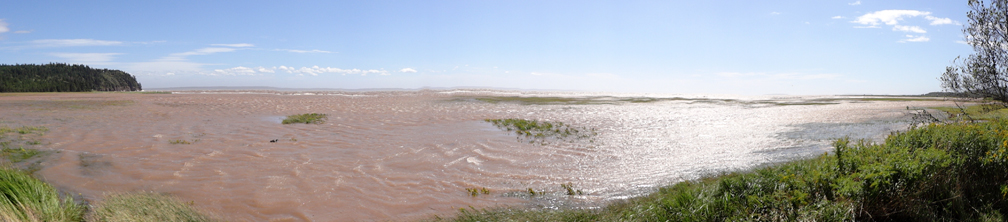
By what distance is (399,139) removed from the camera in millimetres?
15227

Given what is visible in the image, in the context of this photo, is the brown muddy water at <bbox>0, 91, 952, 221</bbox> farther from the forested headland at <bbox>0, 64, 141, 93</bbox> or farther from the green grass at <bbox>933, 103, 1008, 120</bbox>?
the forested headland at <bbox>0, 64, 141, 93</bbox>

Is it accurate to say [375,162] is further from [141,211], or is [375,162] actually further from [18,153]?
[18,153]

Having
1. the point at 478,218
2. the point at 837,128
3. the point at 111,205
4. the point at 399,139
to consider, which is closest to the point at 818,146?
the point at 837,128

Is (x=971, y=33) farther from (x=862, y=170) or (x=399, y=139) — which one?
(x=399, y=139)

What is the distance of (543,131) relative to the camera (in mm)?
17641

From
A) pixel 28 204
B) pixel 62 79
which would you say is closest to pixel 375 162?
pixel 28 204

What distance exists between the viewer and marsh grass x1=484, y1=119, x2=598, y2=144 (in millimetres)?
15918

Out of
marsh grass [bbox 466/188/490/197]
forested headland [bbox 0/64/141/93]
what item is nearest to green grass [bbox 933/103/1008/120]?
marsh grass [bbox 466/188/490/197]

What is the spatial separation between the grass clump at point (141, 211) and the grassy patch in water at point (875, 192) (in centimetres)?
574

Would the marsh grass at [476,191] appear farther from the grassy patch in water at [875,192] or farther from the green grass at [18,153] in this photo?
the green grass at [18,153]

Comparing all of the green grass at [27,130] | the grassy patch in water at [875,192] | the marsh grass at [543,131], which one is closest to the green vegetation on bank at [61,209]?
the grassy patch in water at [875,192]

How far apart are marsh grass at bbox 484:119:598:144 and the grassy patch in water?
9718 mm

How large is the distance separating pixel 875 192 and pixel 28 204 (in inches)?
369

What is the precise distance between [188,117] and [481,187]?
62.0ft
